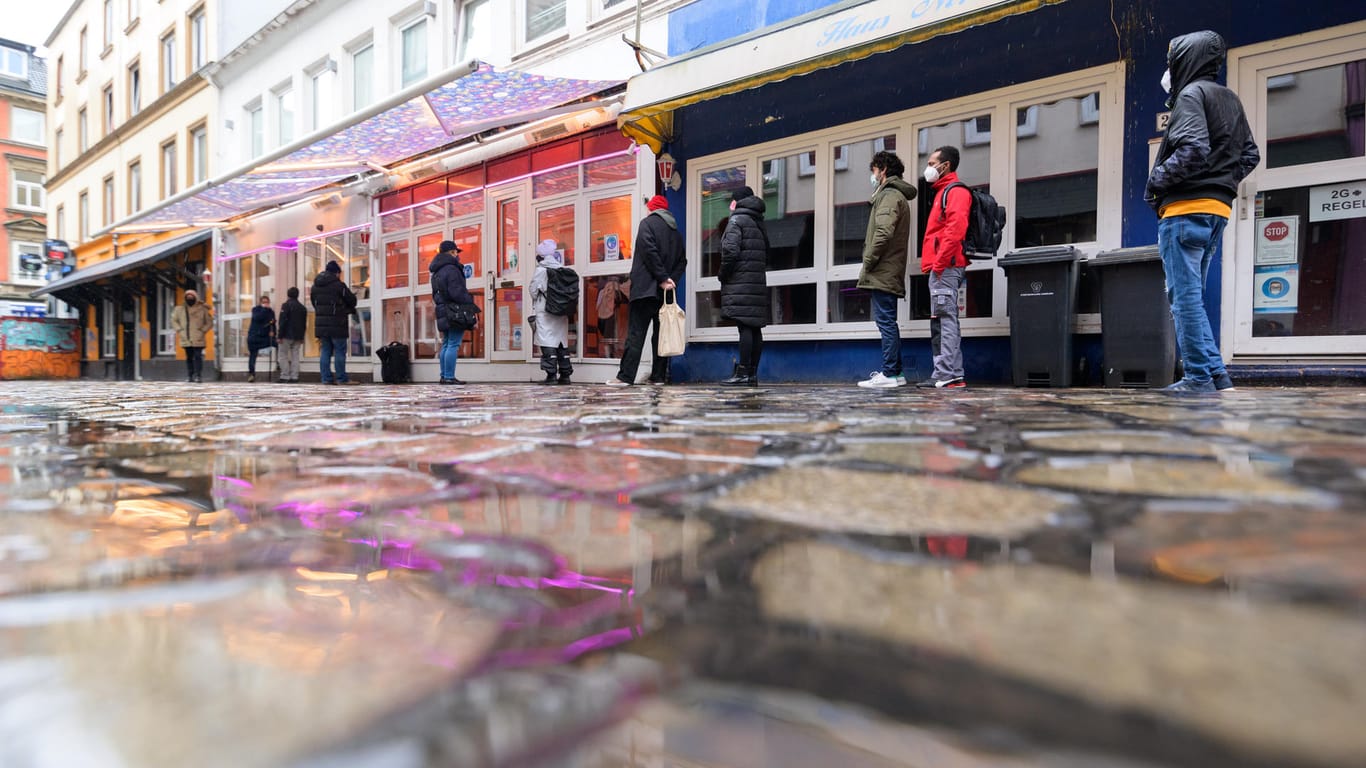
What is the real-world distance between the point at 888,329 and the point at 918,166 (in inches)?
76.7

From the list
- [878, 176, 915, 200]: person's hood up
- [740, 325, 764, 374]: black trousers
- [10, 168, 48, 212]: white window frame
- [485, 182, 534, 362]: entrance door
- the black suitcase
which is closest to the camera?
[878, 176, 915, 200]: person's hood up

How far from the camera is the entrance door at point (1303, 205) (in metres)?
5.25

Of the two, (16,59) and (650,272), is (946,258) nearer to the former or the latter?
(650,272)

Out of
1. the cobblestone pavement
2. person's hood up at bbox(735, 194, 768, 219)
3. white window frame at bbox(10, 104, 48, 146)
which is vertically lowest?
the cobblestone pavement

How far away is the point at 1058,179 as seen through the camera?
6.14m

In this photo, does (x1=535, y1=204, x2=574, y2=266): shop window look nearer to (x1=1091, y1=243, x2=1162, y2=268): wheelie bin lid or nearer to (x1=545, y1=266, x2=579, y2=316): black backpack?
(x1=545, y1=266, x2=579, y2=316): black backpack

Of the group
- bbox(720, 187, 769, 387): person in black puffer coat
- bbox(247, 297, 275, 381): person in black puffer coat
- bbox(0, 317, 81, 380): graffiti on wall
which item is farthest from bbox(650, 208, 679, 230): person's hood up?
bbox(0, 317, 81, 380): graffiti on wall

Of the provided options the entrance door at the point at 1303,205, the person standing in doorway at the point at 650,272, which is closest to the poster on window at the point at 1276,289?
the entrance door at the point at 1303,205

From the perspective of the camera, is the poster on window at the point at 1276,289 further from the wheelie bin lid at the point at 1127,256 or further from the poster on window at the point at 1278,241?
the wheelie bin lid at the point at 1127,256

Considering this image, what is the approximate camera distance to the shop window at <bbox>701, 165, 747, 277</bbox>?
8484 mm

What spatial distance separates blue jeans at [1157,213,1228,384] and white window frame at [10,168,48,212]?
Answer: 41.0 metres

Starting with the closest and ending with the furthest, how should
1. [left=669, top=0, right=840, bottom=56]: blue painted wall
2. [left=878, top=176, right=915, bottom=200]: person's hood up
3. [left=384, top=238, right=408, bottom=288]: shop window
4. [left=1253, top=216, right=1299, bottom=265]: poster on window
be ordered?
[left=1253, top=216, right=1299, bottom=265]: poster on window < [left=878, top=176, right=915, bottom=200]: person's hood up < [left=669, top=0, right=840, bottom=56]: blue painted wall < [left=384, top=238, right=408, bottom=288]: shop window

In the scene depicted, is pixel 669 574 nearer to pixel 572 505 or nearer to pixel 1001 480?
pixel 572 505

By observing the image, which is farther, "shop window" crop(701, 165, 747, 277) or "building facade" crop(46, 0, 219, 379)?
"building facade" crop(46, 0, 219, 379)
